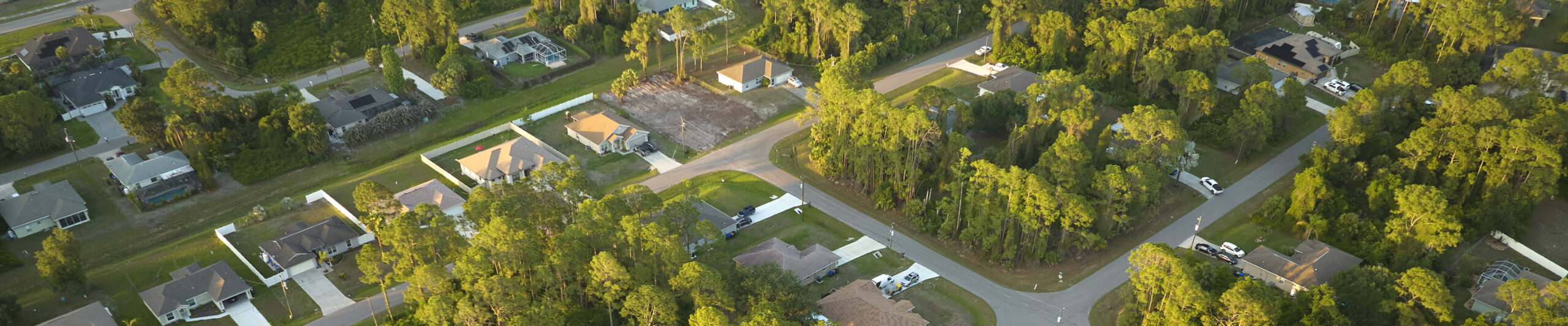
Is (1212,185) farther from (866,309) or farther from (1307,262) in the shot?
(866,309)

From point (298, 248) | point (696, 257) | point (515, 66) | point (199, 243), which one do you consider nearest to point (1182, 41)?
point (696, 257)

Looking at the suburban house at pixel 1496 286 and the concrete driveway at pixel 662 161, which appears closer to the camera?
the suburban house at pixel 1496 286

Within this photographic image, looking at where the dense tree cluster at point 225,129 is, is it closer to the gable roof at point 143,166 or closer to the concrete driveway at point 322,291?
the gable roof at point 143,166

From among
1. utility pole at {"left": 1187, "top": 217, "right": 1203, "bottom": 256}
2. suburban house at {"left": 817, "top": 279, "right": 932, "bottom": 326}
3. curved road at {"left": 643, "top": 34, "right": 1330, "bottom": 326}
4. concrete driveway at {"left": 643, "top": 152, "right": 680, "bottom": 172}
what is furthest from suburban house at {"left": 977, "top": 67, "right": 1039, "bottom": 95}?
suburban house at {"left": 817, "top": 279, "right": 932, "bottom": 326}

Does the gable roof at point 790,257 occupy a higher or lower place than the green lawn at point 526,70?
higher

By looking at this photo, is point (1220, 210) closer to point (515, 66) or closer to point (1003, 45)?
point (1003, 45)

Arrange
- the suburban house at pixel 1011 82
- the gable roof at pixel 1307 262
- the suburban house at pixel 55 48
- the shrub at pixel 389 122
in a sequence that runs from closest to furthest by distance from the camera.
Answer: the gable roof at pixel 1307 262 → the shrub at pixel 389 122 → the suburban house at pixel 55 48 → the suburban house at pixel 1011 82

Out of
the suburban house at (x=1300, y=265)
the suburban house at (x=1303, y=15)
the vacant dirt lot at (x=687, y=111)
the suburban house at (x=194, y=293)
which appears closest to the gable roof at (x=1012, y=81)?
the vacant dirt lot at (x=687, y=111)
